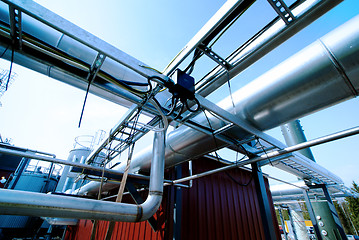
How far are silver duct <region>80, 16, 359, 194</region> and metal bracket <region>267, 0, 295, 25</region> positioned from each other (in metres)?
0.31

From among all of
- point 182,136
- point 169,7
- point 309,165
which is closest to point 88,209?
point 182,136

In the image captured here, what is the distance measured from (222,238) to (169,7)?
165 inches

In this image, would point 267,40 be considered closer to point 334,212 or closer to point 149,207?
point 149,207

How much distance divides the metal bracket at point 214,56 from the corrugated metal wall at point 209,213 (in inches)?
84.3

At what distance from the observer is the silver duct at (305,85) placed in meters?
1.03

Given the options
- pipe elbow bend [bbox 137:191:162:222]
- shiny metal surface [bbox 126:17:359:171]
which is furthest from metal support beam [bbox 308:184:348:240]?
pipe elbow bend [bbox 137:191:162:222]

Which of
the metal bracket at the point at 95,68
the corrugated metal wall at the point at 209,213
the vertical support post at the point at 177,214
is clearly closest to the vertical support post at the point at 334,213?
the corrugated metal wall at the point at 209,213

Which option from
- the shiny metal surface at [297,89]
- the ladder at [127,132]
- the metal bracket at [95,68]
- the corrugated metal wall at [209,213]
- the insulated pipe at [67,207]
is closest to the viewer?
the insulated pipe at [67,207]

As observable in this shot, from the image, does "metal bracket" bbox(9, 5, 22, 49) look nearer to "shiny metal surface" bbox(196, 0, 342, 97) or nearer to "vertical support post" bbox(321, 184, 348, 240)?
"shiny metal surface" bbox(196, 0, 342, 97)

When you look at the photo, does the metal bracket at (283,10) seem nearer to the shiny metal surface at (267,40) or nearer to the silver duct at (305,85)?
the shiny metal surface at (267,40)

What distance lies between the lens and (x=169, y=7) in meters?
1.70

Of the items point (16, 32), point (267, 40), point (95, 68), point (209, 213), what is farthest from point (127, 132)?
point (209, 213)

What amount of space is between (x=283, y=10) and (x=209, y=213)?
12.1 ft

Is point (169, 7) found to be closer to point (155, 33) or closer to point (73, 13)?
point (155, 33)
